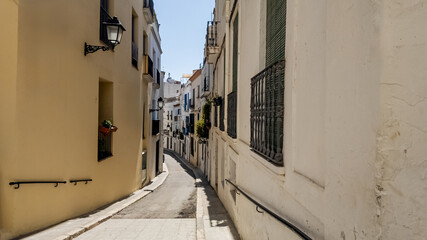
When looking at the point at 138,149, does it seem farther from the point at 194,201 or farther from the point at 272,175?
the point at 272,175

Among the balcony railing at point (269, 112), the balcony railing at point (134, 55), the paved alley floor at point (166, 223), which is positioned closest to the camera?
the balcony railing at point (269, 112)

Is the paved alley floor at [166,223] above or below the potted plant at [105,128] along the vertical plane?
below

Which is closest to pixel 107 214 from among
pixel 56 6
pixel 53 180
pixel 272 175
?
pixel 53 180

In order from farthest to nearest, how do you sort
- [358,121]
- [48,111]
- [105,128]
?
[105,128]
[48,111]
[358,121]

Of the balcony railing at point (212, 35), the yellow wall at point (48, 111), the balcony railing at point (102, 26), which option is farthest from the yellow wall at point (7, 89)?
the balcony railing at point (212, 35)

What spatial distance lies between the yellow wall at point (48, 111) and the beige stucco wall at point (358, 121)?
14.2ft

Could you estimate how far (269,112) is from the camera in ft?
12.9

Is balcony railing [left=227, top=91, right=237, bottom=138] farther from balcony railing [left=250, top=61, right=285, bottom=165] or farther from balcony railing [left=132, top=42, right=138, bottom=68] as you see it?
balcony railing [left=132, top=42, right=138, bottom=68]

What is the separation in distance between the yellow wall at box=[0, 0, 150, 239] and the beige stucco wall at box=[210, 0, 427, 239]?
14.2ft

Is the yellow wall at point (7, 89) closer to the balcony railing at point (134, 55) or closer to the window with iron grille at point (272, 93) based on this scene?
the window with iron grille at point (272, 93)

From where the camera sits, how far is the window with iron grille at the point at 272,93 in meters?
3.56

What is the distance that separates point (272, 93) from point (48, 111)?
13.8ft

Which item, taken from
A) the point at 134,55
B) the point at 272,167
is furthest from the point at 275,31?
the point at 134,55

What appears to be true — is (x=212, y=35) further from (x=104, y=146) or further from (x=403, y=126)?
(x=403, y=126)
